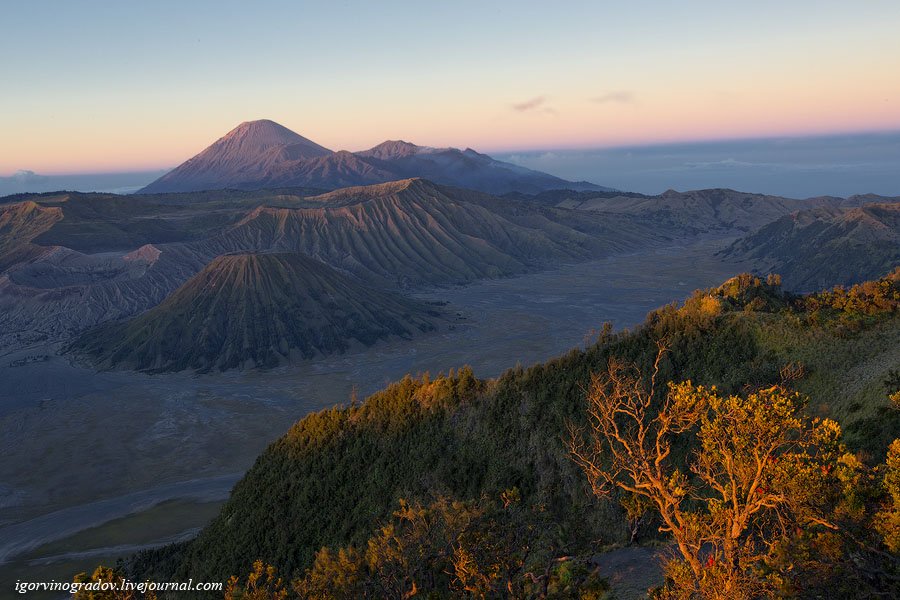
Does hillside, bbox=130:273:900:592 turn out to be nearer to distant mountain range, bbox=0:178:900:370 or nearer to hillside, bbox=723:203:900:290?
distant mountain range, bbox=0:178:900:370

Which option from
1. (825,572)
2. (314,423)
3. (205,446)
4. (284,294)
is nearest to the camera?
(825,572)

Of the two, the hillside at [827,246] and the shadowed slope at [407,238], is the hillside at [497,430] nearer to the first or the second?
the hillside at [827,246]

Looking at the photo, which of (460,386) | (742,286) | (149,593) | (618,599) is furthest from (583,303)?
(149,593)

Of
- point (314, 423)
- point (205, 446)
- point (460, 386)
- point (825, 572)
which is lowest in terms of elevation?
point (205, 446)

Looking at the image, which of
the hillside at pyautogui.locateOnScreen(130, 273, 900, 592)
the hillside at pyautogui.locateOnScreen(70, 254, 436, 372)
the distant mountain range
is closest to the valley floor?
the hillside at pyautogui.locateOnScreen(70, 254, 436, 372)

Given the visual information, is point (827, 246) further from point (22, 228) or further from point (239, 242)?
point (22, 228)

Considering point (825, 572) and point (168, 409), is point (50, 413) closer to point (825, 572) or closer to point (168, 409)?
point (168, 409)

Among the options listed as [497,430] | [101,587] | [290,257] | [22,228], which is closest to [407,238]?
[290,257]
